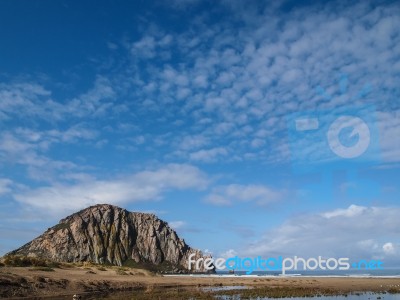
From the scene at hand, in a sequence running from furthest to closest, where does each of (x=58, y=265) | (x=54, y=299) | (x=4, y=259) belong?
1. (x=58, y=265)
2. (x=4, y=259)
3. (x=54, y=299)

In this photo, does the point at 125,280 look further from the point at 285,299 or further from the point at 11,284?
the point at 285,299

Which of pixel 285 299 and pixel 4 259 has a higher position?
pixel 4 259

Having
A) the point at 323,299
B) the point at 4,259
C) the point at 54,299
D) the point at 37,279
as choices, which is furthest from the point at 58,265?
the point at 323,299

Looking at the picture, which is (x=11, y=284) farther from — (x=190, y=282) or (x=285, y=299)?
(x=190, y=282)

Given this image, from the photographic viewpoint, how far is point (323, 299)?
53.0m

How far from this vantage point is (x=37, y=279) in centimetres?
6231

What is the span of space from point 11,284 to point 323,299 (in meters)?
42.3

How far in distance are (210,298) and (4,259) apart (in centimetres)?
4841

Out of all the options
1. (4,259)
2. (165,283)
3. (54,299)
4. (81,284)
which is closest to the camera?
(54,299)

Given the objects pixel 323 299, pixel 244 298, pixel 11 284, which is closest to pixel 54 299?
pixel 11 284

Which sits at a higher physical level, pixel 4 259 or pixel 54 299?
pixel 4 259

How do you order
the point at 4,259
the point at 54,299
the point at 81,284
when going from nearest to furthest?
1. the point at 54,299
2. the point at 81,284
3. the point at 4,259

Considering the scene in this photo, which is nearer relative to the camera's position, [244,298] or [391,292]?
[244,298]

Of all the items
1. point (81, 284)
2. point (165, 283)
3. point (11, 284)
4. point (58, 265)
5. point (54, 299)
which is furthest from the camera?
point (58, 265)
